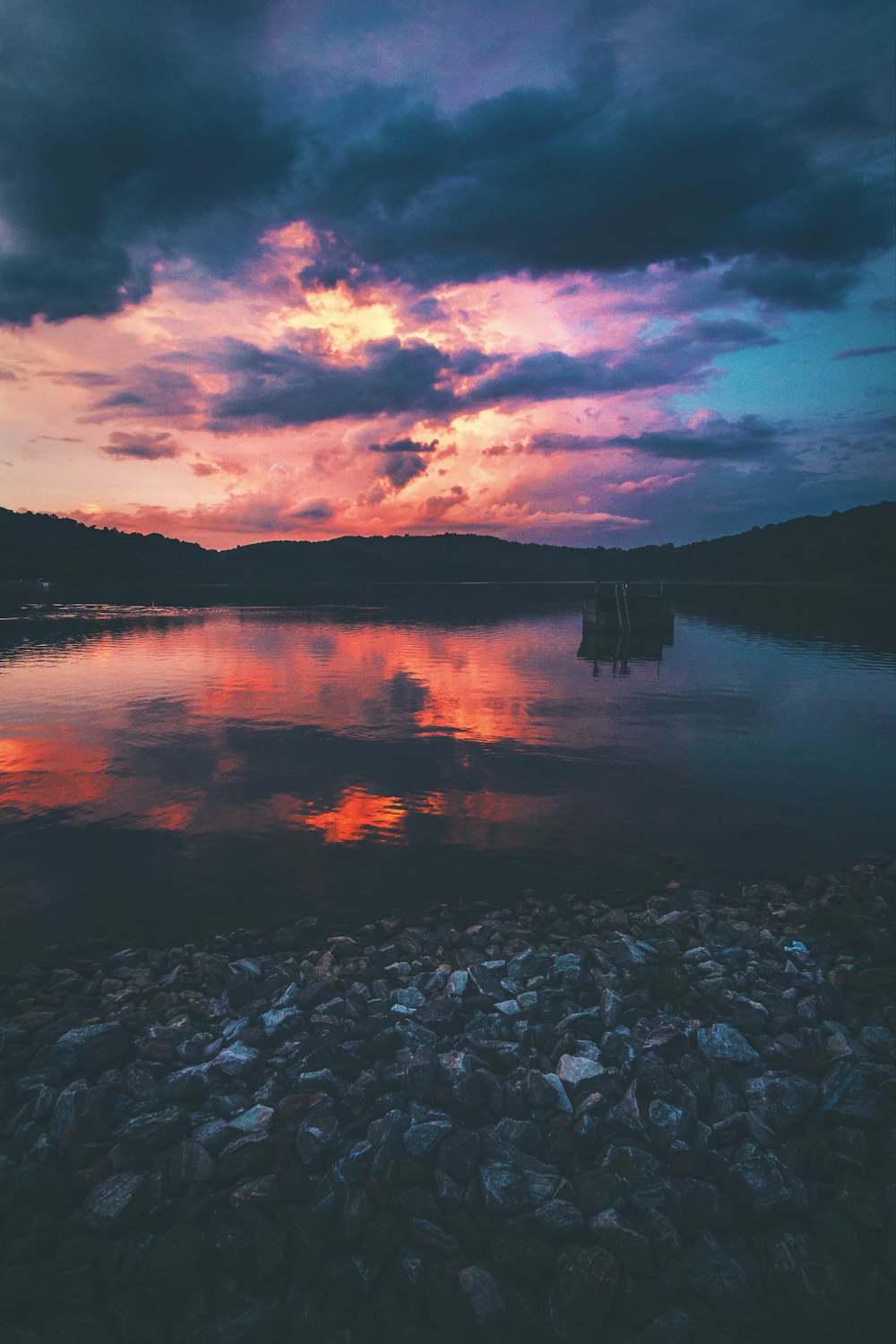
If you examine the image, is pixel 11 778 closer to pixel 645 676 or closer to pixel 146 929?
pixel 146 929

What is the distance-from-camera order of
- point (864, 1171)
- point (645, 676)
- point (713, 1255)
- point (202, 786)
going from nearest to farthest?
point (713, 1255) → point (864, 1171) → point (202, 786) → point (645, 676)

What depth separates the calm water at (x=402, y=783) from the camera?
13484mm

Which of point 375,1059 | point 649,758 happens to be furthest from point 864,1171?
point 649,758

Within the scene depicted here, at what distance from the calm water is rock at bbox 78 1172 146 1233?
574 cm

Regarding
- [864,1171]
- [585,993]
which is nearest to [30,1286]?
[585,993]

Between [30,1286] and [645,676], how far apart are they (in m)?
43.4

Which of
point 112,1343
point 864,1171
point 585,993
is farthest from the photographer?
point 585,993

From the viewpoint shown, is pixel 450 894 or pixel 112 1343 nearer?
pixel 112 1343

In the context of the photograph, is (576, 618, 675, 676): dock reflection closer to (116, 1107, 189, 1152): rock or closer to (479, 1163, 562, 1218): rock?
(479, 1163, 562, 1218): rock

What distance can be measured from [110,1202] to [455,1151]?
310 centimetres

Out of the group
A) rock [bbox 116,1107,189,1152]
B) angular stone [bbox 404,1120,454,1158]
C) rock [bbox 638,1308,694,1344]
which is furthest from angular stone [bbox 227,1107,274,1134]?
rock [bbox 638,1308,694,1344]

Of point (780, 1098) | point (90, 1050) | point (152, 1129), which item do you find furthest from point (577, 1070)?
point (90, 1050)

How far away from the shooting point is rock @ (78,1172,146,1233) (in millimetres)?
5570

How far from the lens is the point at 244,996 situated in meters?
8.94
